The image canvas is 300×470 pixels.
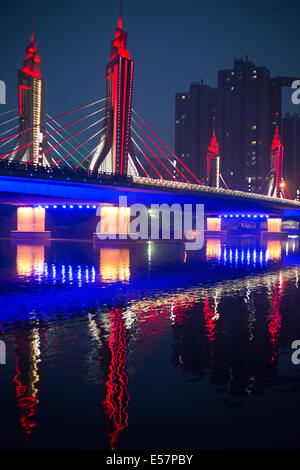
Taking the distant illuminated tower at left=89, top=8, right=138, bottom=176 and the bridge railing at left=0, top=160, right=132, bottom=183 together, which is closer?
the bridge railing at left=0, top=160, right=132, bottom=183

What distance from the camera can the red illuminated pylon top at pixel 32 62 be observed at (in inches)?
2926

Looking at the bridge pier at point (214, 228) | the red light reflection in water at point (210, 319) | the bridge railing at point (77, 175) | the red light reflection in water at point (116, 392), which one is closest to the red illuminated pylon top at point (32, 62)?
the bridge railing at point (77, 175)

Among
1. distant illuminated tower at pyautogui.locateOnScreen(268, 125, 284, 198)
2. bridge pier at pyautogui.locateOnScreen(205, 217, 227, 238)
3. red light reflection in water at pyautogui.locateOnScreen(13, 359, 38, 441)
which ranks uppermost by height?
distant illuminated tower at pyautogui.locateOnScreen(268, 125, 284, 198)

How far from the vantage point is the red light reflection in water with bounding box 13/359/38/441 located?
7.55 m

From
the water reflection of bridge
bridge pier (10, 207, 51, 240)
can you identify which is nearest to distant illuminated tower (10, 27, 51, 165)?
bridge pier (10, 207, 51, 240)

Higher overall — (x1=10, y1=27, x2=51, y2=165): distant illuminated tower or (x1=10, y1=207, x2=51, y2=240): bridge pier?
(x1=10, y1=27, x2=51, y2=165): distant illuminated tower

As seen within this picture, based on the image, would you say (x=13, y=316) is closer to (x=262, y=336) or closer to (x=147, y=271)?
(x=262, y=336)

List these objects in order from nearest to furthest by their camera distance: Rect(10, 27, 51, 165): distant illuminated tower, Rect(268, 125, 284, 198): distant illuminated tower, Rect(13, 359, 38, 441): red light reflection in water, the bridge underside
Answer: Rect(13, 359, 38, 441): red light reflection in water
the bridge underside
Rect(10, 27, 51, 165): distant illuminated tower
Rect(268, 125, 284, 198): distant illuminated tower

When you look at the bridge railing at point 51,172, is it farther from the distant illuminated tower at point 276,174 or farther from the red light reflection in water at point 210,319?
the distant illuminated tower at point 276,174

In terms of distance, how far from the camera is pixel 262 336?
45.6 ft

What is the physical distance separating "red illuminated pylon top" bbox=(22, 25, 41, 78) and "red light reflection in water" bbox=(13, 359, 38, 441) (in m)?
73.5

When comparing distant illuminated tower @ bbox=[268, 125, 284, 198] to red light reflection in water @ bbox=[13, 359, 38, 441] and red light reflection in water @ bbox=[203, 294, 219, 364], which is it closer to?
red light reflection in water @ bbox=[203, 294, 219, 364]
